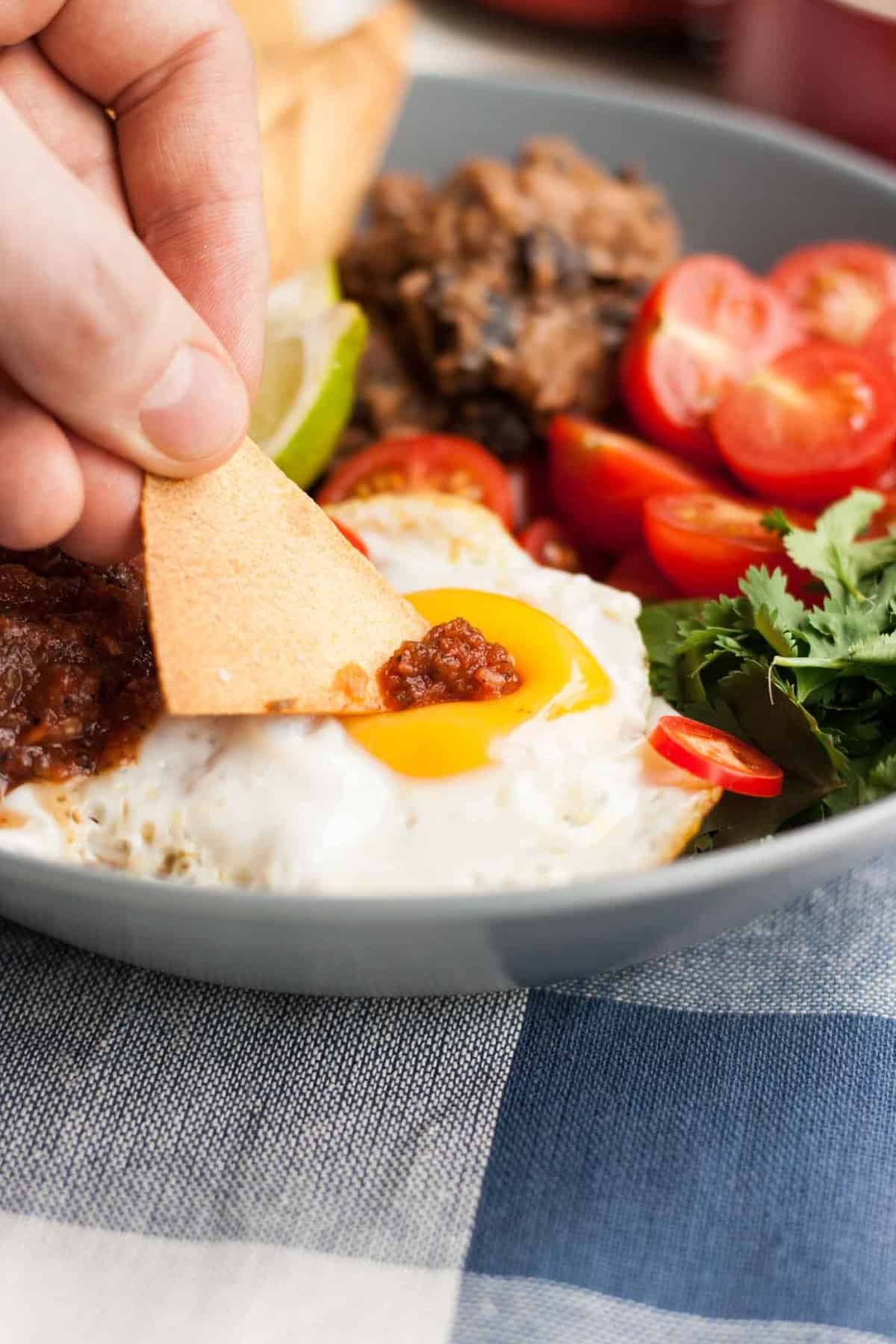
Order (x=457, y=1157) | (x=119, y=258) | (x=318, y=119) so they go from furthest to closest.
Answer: (x=318, y=119)
(x=457, y=1157)
(x=119, y=258)

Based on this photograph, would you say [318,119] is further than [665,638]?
Yes

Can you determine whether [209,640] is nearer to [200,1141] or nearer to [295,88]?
[200,1141]

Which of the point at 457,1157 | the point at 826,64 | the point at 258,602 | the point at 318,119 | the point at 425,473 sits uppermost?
the point at 826,64

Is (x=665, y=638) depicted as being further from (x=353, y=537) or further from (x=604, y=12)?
(x=604, y=12)

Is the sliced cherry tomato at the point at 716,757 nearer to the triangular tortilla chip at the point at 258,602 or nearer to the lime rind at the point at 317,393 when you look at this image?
the triangular tortilla chip at the point at 258,602

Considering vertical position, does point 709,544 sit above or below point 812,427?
below

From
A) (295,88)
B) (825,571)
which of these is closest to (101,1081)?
(825,571)

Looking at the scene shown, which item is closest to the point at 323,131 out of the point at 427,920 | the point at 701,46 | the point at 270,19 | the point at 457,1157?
the point at 270,19

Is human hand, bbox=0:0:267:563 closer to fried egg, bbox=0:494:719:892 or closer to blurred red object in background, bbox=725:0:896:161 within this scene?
fried egg, bbox=0:494:719:892
